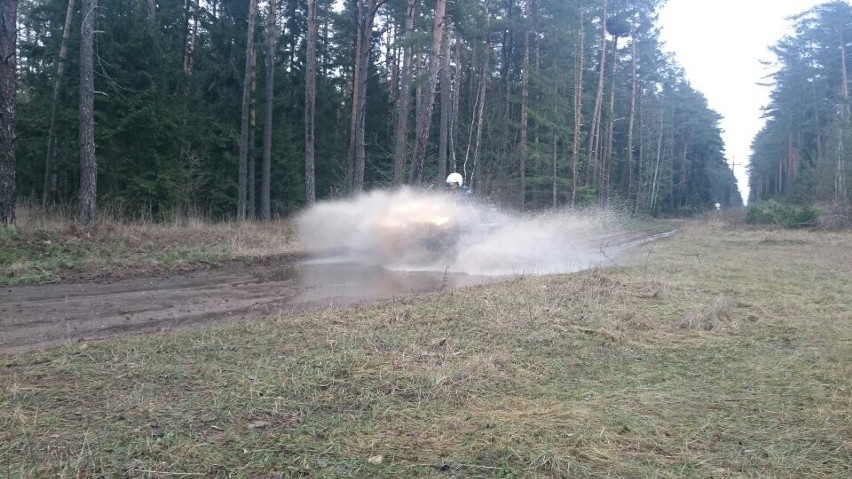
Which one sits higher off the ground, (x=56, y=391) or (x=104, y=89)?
(x=104, y=89)

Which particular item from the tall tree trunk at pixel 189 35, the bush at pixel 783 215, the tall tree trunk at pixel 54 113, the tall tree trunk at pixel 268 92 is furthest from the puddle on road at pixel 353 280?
the bush at pixel 783 215

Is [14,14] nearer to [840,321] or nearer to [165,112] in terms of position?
[165,112]

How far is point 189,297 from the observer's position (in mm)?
9312

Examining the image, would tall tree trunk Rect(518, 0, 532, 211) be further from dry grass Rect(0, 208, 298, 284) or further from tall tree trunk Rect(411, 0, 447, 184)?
dry grass Rect(0, 208, 298, 284)

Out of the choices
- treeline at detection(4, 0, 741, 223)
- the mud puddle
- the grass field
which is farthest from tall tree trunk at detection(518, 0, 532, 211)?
the grass field

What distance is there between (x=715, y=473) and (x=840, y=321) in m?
5.58

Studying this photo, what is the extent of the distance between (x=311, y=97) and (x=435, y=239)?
1164 cm

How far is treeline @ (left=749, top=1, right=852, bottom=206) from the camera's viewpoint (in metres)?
39.8

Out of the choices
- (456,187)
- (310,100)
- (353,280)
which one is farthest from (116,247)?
(310,100)

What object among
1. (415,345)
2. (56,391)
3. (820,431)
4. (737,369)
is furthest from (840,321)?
(56,391)

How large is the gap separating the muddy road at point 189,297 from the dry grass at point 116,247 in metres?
0.77

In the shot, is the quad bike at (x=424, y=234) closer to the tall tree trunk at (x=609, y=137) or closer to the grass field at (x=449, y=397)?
the grass field at (x=449, y=397)

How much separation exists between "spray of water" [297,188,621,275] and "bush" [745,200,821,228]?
20.3 meters

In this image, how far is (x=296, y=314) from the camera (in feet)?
25.1
